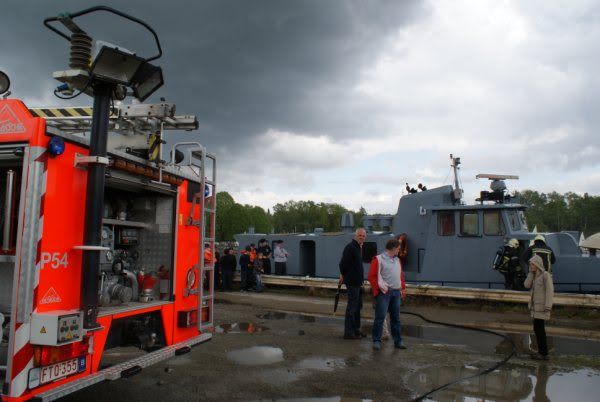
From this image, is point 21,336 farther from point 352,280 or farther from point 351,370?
point 352,280

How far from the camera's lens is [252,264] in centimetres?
1568

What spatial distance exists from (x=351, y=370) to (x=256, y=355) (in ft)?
4.99

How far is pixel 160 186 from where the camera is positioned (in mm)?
5148

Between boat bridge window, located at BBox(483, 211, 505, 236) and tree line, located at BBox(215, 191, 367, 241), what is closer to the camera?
boat bridge window, located at BBox(483, 211, 505, 236)

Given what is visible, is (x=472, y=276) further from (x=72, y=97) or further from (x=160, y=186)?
(x=72, y=97)

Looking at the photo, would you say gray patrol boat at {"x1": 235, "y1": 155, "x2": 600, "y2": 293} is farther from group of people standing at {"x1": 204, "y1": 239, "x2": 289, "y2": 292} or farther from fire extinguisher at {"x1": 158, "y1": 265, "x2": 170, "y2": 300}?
fire extinguisher at {"x1": 158, "y1": 265, "x2": 170, "y2": 300}

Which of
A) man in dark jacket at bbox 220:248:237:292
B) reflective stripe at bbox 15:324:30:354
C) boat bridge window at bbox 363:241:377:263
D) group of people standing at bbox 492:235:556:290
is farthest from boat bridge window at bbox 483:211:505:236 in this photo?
reflective stripe at bbox 15:324:30:354

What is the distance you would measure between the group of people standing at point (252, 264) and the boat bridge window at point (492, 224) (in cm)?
663

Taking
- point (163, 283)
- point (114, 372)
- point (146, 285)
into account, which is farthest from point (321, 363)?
point (114, 372)

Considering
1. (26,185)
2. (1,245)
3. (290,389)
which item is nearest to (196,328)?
(290,389)

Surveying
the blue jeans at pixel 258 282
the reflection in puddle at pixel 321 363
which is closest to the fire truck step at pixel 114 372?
the reflection in puddle at pixel 321 363

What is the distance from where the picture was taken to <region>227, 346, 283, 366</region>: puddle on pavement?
6738 mm

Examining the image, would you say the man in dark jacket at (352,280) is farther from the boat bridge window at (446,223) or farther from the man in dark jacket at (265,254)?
the man in dark jacket at (265,254)

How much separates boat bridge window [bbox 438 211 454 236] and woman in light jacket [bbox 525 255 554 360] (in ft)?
18.5
